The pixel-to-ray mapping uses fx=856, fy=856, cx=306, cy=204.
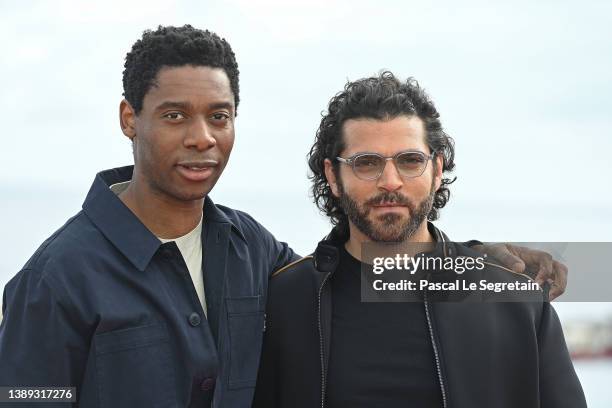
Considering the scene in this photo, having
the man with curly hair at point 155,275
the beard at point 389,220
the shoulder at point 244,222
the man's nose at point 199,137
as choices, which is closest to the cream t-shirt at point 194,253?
the man with curly hair at point 155,275

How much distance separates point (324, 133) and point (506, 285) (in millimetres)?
1551

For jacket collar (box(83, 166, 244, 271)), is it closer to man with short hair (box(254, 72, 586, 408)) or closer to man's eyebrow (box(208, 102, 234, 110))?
man's eyebrow (box(208, 102, 234, 110))

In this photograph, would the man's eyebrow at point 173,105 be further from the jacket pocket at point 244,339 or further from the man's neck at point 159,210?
the jacket pocket at point 244,339

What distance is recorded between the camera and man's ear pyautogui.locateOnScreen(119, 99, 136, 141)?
464 centimetres

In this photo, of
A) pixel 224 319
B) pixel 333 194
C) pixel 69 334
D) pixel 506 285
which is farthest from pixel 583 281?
pixel 69 334

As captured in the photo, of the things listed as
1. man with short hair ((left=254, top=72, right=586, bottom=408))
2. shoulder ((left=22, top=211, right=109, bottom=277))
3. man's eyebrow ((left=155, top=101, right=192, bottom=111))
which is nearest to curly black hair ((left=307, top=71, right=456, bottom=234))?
man with short hair ((left=254, top=72, right=586, bottom=408))

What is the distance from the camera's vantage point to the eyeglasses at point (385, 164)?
488 centimetres

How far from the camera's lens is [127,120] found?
4.67m

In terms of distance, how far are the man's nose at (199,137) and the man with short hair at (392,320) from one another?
94cm

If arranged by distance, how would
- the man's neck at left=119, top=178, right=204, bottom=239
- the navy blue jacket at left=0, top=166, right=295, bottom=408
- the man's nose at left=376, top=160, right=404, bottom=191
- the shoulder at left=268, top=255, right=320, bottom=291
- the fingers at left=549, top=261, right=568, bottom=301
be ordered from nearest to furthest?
the navy blue jacket at left=0, top=166, right=295, bottom=408 → the man's neck at left=119, top=178, right=204, bottom=239 → the man's nose at left=376, top=160, right=404, bottom=191 → the shoulder at left=268, top=255, right=320, bottom=291 → the fingers at left=549, top=261, right=568, bottom=301

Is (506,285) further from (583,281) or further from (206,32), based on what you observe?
(206,32)

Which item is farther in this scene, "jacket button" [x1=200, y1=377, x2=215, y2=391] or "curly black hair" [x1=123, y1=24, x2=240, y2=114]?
"curly black hair" [x1=123, y1=24, x2=240, y2=114]

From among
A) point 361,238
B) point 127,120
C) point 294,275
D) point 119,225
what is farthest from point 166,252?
point 361,238

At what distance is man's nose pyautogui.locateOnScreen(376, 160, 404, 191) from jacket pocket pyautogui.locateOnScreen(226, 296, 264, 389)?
97cm
